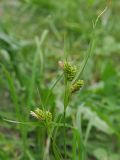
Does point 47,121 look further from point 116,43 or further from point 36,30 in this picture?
point 36,30

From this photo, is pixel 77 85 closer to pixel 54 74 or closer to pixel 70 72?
pixel 70 72

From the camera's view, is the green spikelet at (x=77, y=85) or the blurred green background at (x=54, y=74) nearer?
the green spikelet at (x=77, y=85)

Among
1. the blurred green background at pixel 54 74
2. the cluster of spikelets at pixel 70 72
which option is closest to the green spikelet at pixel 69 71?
the cluster of spikelets at pixel 70 72

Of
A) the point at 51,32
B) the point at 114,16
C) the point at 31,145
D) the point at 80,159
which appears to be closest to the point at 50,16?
the point at 51,32

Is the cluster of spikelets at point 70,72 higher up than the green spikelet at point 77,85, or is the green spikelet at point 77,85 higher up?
the cluster of spikelets at point 70,72

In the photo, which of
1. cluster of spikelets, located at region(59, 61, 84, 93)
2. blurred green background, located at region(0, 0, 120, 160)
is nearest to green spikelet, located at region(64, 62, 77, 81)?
cluster of spikelets, located at region(59, 61, 84, 93)

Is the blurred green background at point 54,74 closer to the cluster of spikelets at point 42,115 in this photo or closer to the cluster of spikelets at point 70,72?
the cluster of spikelets at point 70,72
